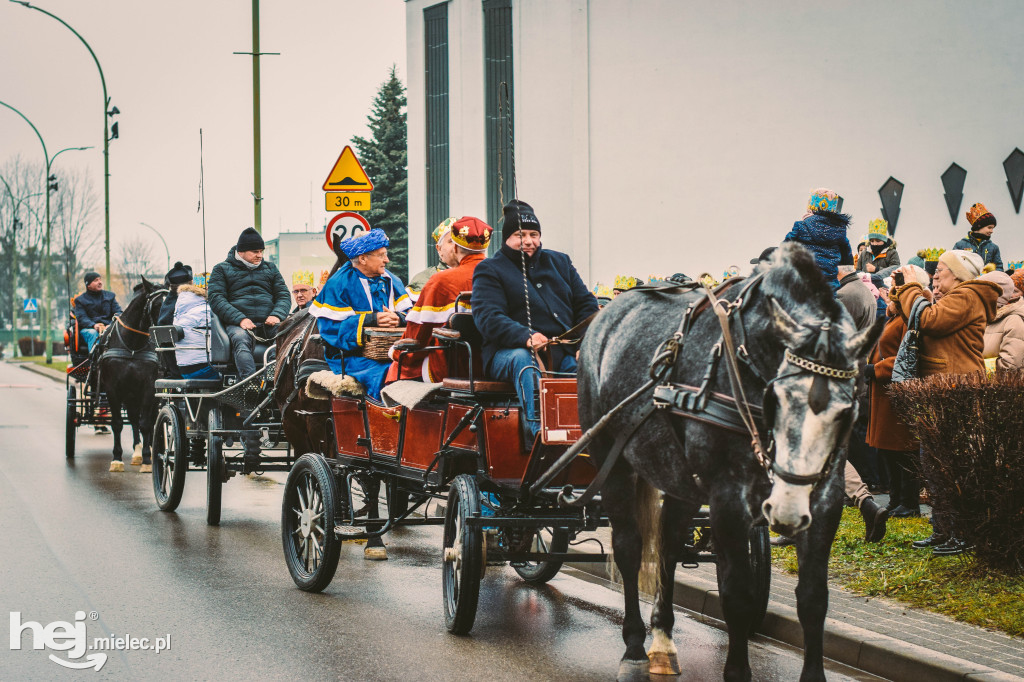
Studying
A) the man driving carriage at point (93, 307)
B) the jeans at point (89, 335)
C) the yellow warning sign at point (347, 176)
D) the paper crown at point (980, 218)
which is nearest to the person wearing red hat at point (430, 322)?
the yellow warning sign at point (347, 176)

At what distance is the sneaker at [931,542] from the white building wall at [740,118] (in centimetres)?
1618

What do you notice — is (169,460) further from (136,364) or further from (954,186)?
(954,186)

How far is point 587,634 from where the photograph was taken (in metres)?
6.75

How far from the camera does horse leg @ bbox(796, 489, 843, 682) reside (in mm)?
4445

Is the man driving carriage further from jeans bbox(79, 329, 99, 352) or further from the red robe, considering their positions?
the red robe

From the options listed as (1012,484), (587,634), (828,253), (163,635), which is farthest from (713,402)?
(163,635)

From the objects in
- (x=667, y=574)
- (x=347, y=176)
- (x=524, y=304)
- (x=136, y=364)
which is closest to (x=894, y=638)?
(x=667, y=574)

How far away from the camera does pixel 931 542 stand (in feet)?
25.7

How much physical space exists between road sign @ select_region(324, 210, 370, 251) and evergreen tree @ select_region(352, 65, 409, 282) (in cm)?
3379

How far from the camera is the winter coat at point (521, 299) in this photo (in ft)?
22.0

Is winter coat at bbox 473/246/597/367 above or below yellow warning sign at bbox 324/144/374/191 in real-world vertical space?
below

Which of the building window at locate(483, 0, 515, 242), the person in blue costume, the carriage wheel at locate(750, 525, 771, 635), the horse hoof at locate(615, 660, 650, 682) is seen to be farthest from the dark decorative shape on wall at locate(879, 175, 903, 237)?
the horse hoof at locate(615, 660, 650, 682)

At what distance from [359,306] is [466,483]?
2.69 m

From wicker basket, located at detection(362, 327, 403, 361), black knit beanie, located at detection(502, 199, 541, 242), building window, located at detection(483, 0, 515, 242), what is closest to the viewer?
black knit beanie, located at detection(502, 199, 541, 242)
